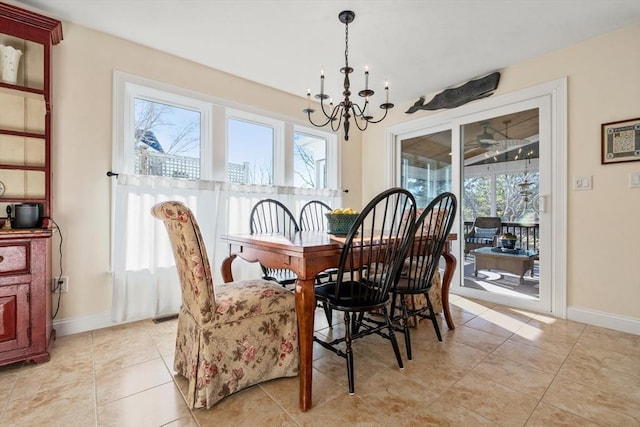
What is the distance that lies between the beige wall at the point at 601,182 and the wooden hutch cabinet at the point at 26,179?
397 centimetres

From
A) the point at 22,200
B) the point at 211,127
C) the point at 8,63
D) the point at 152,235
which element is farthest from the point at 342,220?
the point at 8,63

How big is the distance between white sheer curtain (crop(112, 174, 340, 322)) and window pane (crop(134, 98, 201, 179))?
20 centimetres

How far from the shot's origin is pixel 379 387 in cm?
160

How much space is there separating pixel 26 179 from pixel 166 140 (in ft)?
3.40

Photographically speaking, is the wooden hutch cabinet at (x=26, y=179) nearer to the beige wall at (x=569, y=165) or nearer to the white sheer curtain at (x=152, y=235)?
the beige wall at (x=569, y=165)

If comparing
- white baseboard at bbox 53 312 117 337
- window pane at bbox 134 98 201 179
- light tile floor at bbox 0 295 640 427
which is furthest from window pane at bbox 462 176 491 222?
white baseboard at bbox 53 312 117 337

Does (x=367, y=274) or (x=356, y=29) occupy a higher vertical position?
(x=356, y=29)

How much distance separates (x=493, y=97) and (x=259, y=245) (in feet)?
9.60

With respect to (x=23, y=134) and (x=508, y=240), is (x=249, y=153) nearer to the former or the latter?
(x=23, y=134)

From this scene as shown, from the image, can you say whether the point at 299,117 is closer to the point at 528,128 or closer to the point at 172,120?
the point at 172,120

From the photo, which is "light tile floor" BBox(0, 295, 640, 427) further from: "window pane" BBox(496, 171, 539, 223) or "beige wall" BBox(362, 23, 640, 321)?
"window pane" BBox(496, 171, 539, 223)

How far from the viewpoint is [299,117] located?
12.0ft

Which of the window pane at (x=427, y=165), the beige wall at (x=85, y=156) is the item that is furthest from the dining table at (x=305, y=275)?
the window pane at (x=427, y=165)

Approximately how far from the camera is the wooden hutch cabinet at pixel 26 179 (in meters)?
1.73
